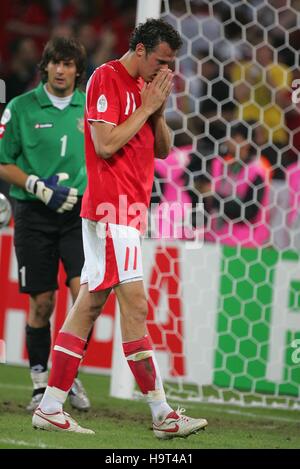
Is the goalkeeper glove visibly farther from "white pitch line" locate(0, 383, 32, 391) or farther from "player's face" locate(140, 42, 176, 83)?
"white pitch line" locate(0, 383, 32, 391)

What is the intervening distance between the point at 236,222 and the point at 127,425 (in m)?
2.77

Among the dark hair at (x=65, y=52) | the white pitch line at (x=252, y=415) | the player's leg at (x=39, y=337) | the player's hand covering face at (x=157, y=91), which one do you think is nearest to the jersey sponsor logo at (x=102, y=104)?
the player's hand covering face at (x=157, y=91)

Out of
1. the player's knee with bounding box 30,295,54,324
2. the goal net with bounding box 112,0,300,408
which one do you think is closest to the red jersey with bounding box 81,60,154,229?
the player's knee with bounding box 30,295,54,324

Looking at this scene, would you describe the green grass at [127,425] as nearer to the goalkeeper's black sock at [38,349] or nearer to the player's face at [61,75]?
the goalkeeper's black sock at [38,349]

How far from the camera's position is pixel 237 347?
7156 mm

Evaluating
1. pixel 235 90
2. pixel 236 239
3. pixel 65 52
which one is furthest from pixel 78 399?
pixel 235 90

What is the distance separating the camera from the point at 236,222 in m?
7.83

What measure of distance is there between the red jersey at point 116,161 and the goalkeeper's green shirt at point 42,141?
1148 mm

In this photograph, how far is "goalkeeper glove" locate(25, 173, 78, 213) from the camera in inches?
224

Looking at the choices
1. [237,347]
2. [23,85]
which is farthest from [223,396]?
[23,85]

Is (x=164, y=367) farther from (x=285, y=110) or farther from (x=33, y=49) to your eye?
(x=33, y=49)

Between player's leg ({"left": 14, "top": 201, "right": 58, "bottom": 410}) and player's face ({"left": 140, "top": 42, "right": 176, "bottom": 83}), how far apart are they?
4.79ft

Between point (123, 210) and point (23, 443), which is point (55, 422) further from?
point (123, 210)
